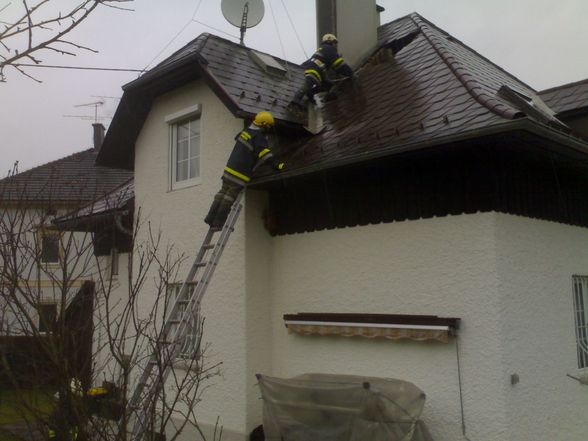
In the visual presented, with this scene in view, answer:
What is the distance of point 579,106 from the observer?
890 centimetres

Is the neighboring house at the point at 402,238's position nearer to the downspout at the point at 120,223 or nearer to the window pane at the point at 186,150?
the window pane at the point at 186,150

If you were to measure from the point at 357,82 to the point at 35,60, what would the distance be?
6913 millimetres

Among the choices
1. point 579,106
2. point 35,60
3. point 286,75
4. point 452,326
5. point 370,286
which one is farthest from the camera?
point 286,75

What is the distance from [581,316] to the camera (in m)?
7.16

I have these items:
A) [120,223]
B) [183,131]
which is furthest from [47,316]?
[120,223]

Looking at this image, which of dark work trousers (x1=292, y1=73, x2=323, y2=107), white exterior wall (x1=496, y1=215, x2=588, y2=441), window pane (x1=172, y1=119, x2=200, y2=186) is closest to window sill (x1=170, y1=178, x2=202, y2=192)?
window pane (x1=172, y1=119, x2=200, y2=186)

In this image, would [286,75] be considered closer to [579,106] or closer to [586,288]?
[579,106]

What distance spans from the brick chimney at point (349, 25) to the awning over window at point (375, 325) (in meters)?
5.39

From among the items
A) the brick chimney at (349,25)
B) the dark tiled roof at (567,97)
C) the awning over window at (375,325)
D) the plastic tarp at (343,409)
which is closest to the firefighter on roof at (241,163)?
the awning over window at (375,325)

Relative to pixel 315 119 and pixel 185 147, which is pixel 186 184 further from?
pixel 315 119

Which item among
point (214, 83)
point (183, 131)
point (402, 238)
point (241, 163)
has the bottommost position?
point (402, 238)

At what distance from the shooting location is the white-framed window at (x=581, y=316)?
22.9 ft

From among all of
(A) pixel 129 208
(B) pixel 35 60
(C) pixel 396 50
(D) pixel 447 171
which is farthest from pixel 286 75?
(B) pixel 35 60

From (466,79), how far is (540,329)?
10.2ft
